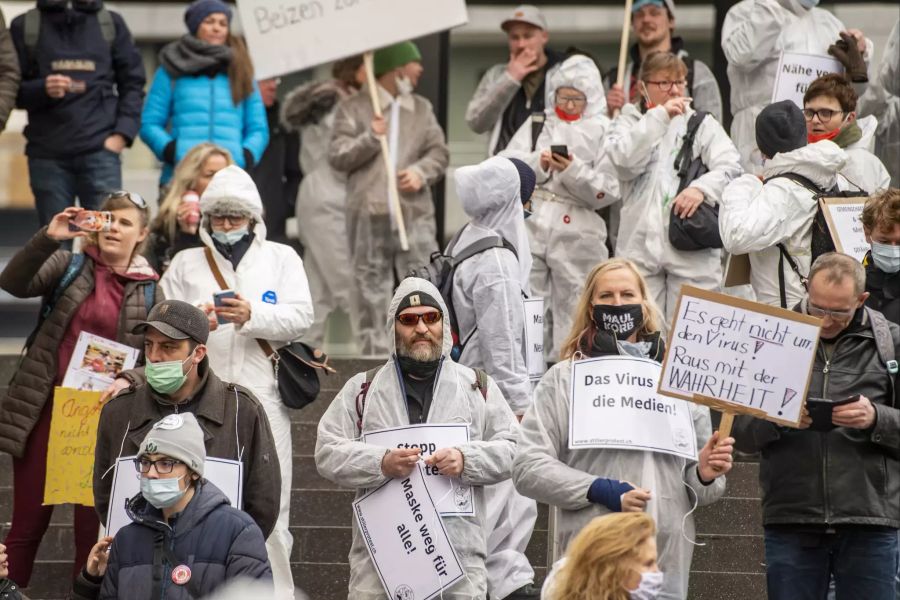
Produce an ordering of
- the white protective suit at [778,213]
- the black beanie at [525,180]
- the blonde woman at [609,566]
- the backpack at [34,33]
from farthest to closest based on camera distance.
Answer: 1. the backpack at [34,33]
2. the black beanie at [525,180]
3. the white protective suit at [778,213]
4. the blonde woman at [609,566]

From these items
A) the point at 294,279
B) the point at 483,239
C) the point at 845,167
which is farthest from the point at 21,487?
the point at 845,167

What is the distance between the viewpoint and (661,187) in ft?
33.2

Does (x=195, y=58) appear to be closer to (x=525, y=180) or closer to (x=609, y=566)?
(x=525, y=180)

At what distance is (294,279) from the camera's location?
354 inches

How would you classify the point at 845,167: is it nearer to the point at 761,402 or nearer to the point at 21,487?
the point at 761,402

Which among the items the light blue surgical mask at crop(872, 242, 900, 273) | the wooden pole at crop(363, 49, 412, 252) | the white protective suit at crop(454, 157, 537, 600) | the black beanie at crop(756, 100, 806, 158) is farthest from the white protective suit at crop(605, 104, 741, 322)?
the light blue surgical mask at crop(872, 242, 900, 273)

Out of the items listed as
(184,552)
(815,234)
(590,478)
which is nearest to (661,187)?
(815,234)

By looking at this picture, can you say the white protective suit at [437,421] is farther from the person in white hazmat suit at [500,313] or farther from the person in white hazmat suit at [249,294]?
the person in white hazmat suit at [249,294]

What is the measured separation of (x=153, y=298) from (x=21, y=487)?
1.15 m

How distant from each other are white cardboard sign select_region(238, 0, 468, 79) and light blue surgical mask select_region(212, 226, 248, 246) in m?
2.87

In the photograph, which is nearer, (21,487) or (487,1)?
(21,487)

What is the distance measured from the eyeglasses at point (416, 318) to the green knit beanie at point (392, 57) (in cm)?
492

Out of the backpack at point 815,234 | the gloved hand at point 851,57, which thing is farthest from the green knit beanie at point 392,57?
the backpack at point 815,234

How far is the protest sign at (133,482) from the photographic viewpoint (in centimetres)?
749
